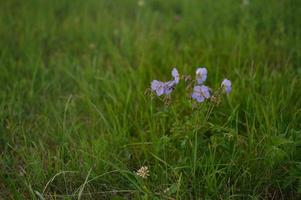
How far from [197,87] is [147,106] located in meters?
0.48

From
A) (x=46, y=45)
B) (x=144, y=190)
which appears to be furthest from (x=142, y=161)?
(x=46, y=45)

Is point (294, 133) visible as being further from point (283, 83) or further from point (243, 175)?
point (283, 83)

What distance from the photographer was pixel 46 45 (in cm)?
348

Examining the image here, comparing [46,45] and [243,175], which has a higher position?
[46,45]

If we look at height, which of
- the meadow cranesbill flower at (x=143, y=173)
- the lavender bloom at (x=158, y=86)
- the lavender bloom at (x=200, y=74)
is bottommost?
the meadow cranesbill flower at (x=143, y=173)

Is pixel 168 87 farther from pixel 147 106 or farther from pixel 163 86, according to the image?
pixel 147 106

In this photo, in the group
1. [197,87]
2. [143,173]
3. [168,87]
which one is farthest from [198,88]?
[143,173]

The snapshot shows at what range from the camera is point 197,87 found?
191 cm

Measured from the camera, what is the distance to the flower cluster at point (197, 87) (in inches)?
75.4

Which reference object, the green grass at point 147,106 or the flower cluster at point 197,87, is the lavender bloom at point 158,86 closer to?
the flower cluster at point 197,87

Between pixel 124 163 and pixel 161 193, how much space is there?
332 mm

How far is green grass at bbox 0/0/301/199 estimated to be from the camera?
194 cm

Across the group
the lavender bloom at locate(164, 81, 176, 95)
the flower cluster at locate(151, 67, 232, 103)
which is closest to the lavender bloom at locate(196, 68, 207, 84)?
the flower cluster at locate(151, 67, 232, 103)

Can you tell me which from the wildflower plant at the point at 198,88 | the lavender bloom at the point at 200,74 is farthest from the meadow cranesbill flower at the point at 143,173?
the lavender bloom at the point at 200,74
